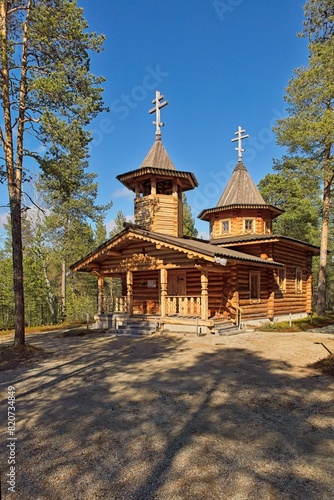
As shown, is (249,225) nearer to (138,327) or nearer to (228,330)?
(228,330)

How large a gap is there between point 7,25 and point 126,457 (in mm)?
13325

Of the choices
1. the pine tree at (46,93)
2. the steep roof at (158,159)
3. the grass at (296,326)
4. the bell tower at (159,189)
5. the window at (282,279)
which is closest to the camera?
the pine tree at (46,93)

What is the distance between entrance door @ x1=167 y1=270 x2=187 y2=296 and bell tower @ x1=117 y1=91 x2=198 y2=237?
2.27m

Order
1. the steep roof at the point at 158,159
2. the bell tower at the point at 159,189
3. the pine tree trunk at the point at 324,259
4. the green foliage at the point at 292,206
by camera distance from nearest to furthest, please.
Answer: the bell tower at the point at 159,189 < the steep roof at the point at 158,159 < the pine tree trunk at the point at 324,259 < the green foliage at the point at 292,206

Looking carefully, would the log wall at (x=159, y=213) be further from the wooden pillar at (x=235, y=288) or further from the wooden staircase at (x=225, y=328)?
the wooden staircase at (x=225, y=328)

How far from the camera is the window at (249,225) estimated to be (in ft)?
72.6

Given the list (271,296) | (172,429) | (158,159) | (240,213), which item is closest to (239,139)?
(240,213)

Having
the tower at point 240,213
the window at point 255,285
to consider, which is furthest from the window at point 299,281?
the window at point 255,285

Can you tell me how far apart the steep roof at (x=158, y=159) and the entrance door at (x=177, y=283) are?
6.31 metres

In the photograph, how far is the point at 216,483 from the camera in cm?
345

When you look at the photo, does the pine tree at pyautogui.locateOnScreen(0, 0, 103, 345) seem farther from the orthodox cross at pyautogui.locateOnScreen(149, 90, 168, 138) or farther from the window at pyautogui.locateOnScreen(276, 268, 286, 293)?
the window at pyautogui.locateOnScreen(276, 268, 286, 293)

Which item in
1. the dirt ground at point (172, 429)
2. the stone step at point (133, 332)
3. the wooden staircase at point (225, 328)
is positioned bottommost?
the stone step at point (133, 332)

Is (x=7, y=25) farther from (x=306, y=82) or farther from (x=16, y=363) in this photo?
(x=306, y=82)

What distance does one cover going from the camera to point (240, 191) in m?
23.5
